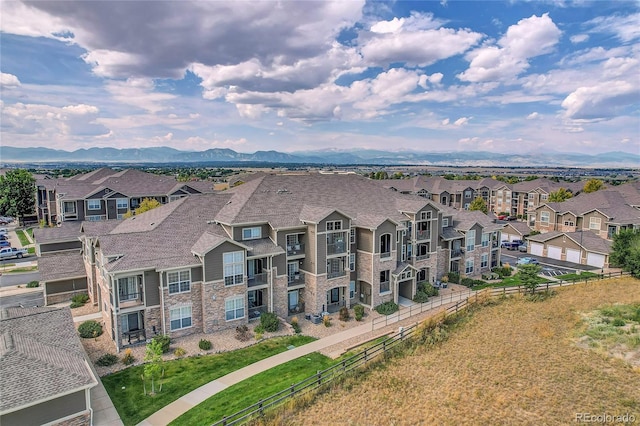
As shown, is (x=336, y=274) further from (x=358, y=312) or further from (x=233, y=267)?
(x=233, y=267)

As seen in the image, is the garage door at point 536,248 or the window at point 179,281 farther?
the garage door at point 536,248

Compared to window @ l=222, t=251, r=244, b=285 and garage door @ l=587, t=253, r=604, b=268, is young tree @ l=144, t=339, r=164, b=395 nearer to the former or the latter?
window @ l=222, t=251, r=244, b=285

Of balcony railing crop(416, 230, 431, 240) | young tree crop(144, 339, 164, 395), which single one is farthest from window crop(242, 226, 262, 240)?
balcony railing crop(416, 230, 431, 240)

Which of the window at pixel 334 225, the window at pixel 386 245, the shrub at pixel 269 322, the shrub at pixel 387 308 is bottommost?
the shrub at pixel 387 308

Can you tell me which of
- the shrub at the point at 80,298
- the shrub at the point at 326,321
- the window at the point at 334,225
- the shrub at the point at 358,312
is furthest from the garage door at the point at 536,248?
the shrub at the point at 80,298

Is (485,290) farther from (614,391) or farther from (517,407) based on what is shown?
(517,407)

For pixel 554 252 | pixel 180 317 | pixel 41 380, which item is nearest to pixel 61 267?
pixel 180 317

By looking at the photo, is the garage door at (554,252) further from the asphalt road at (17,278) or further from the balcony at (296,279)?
the asphalt road at (17,278)
